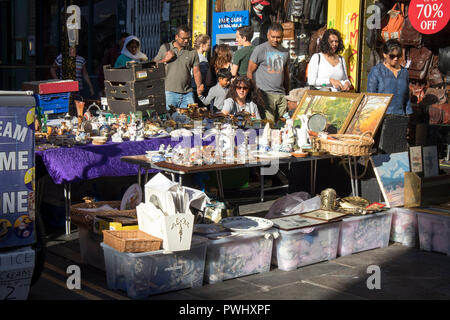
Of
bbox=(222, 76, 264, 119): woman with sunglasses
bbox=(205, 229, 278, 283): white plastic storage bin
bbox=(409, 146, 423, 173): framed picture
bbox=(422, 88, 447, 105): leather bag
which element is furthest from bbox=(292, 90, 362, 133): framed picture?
bbox=(422, 88, 447, 105): leather bag

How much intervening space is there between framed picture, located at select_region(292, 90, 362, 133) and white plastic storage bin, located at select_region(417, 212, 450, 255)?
1.53m

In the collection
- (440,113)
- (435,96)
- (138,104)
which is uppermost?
(435,96)

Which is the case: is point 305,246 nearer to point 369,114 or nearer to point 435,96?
point 369,114

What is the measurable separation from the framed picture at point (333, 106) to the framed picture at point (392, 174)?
75 cm

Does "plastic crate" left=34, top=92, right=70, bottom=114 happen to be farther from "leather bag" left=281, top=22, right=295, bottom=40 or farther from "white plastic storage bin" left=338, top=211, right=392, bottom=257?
"leather bag" left=281, top=22, right=295, bottom=40

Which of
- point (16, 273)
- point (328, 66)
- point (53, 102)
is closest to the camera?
point (16, 273)

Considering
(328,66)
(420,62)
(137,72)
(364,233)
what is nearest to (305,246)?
(364,233)

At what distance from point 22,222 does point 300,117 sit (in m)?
3.64

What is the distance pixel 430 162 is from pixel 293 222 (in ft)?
6.84

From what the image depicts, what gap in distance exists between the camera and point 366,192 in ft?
24.7

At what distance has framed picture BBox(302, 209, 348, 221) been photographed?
19.9 feet

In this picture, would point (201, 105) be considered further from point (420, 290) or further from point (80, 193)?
point (420, 290)

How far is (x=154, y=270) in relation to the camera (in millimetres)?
5000

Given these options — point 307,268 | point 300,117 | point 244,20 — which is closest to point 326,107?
point 300,117
